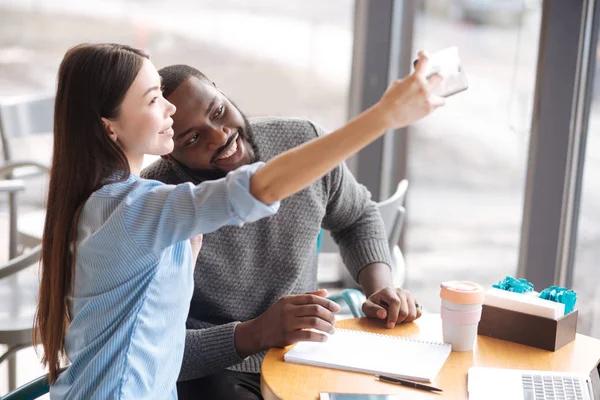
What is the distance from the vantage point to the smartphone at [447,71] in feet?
4.02

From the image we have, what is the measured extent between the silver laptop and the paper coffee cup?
0.32 feet

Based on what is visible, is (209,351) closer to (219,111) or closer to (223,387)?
(223,387)

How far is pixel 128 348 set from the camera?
49.6 inches

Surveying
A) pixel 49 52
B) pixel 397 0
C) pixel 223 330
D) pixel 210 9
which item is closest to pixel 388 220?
pixel 223 330

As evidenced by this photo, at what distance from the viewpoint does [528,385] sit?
1328 mm

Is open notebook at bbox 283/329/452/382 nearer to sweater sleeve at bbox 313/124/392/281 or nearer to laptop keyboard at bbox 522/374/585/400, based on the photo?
laptop keyboard at bbox 522/374/585/400

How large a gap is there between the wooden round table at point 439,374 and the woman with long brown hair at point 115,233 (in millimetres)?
194

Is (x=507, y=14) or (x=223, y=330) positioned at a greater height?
(x=507, y=14)

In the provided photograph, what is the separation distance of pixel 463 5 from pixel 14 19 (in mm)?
2005

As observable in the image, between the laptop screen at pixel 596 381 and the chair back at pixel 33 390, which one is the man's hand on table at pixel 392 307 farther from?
the chair back at pixel 33 390

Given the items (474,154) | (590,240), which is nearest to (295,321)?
(590,240)

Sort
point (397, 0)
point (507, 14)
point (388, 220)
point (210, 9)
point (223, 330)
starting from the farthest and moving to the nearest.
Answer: point (210, 9), point (397, 0), point (507, 14), point (388, 220), point (223, 330)

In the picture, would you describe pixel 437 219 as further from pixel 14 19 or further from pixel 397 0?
pixel 14 19

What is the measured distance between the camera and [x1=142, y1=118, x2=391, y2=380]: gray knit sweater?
66.2 inches
